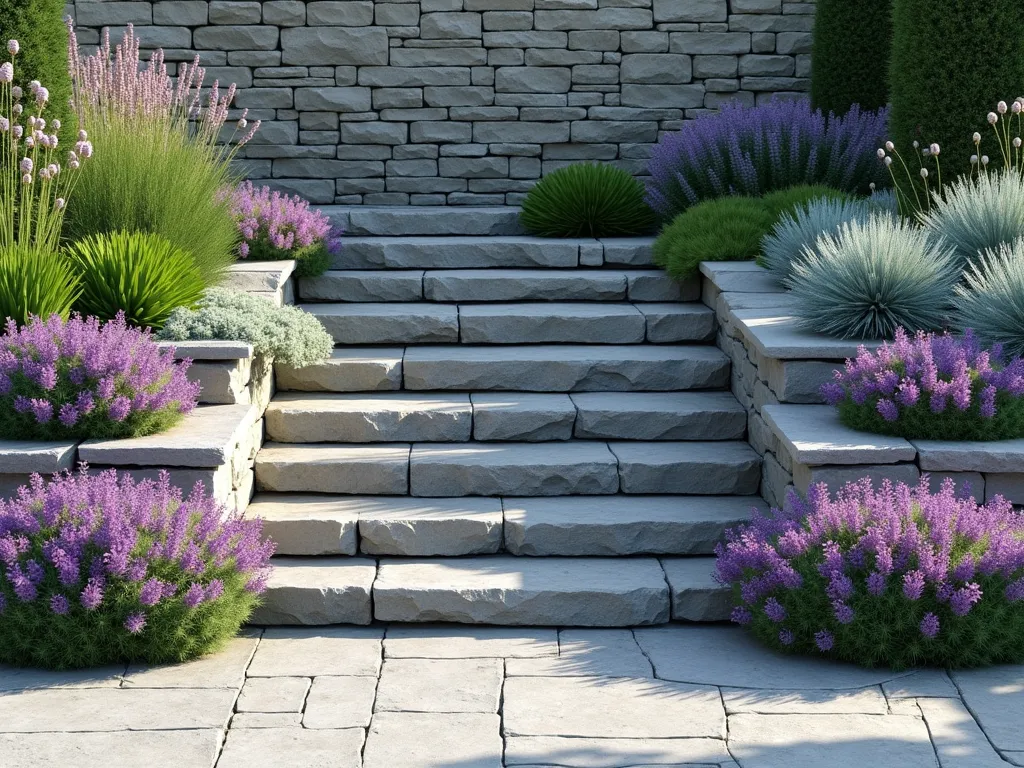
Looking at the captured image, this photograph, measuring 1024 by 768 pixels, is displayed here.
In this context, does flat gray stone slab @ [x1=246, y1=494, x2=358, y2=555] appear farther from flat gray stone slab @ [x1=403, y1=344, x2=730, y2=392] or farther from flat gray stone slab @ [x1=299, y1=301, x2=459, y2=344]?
flat gray stone slab @ [x1=299, y1=301, x2=459, y2=344]

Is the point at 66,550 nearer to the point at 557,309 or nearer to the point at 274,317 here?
the point at 274,317

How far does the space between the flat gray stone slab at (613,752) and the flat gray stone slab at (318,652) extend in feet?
2.59

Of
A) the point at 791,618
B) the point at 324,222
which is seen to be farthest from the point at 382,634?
the point at 324,222

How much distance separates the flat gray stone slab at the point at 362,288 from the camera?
684 centimetres

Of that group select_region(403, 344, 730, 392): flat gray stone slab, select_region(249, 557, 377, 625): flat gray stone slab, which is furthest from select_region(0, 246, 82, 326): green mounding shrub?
select_region(403, 344, 730, 392): flat gray stone slab

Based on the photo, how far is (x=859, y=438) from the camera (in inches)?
182

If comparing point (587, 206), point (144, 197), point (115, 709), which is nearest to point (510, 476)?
point (115, 709)

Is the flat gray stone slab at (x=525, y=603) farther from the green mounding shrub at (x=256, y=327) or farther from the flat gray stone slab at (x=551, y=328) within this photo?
the flat gray stone slab at (x=551, y=328)

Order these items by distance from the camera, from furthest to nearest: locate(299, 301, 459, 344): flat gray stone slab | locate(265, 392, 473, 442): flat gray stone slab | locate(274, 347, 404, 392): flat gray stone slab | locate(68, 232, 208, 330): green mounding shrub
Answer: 1. locate(299, 301, 459, 344): flat gray stone slab
2. locate(274, 347, 404, 392): flat gray stone slab
3. locate(265, 392, 473, 442): flat gray stone slab
4. locate(68, 232, 208, 330): green mounding shrub

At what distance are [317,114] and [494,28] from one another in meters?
1.37

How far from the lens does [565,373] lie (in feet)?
19.7

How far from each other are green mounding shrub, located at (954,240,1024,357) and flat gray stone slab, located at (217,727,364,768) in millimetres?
3080

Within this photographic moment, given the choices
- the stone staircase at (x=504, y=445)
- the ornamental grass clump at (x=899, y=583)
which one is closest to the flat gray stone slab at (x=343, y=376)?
the stone staircase at (x=504, y=445)

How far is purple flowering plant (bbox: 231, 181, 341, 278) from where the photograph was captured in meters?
6.65
